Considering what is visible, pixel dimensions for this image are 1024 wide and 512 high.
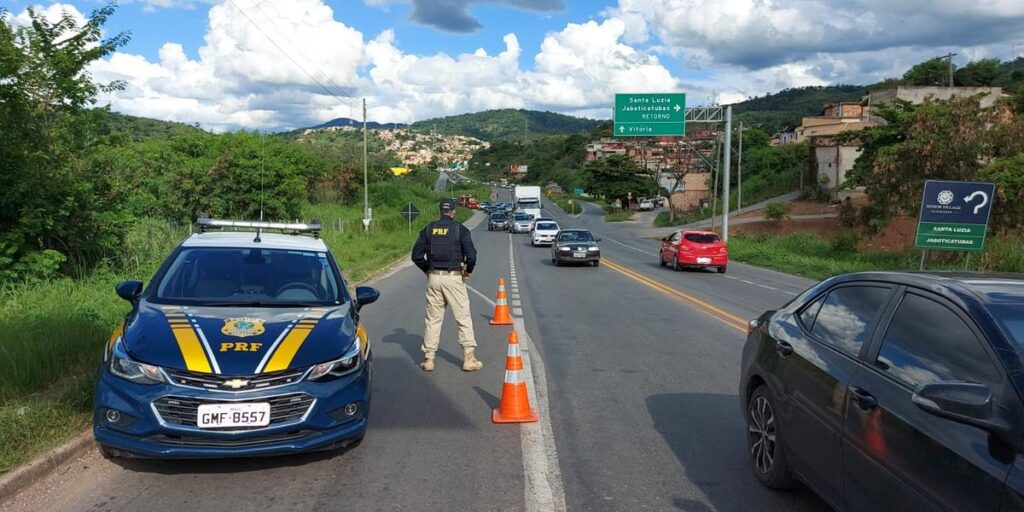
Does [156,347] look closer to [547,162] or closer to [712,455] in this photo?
[712,455]

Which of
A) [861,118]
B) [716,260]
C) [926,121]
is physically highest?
[861,118]

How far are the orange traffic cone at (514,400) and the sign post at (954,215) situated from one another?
1715cm

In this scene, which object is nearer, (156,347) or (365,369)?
(156,347)

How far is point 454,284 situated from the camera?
329 inches

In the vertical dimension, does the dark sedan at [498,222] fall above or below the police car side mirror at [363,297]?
below

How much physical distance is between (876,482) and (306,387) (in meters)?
3.33

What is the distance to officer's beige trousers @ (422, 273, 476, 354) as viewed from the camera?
835 centimetres

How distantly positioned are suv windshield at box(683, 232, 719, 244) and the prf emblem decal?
71.6 ft

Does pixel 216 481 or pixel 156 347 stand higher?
pixel 156 347

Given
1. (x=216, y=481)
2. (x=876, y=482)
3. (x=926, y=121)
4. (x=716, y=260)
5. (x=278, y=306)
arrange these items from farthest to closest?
(x=926, y=121), (x=716, y=260), (x=278, y=306), (x=216, y=481), (x=876, y=482)

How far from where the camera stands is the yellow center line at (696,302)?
12554 mm

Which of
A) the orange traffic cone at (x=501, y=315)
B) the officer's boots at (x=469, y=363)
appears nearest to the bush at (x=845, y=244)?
the orange traffic cone at (x=501, y=315)

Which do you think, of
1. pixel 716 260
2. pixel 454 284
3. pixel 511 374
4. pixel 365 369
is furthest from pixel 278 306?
pixel 716 260

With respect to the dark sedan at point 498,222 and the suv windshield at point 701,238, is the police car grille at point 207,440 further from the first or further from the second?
the dark sedan at point 498,222
